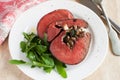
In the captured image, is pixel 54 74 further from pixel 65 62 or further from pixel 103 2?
pixel 103 2

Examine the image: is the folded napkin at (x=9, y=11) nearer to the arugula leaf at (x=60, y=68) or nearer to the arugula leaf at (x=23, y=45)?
the arugula leaf at (x=23, y=45)

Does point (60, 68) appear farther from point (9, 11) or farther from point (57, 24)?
point (9, 11)

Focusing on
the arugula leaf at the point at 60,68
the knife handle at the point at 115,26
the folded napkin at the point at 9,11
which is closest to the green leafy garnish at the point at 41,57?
the arugula leaf at the point at 60,68

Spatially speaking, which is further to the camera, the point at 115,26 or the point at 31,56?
the point at 115,26

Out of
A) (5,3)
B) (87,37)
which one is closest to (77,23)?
(87,37)

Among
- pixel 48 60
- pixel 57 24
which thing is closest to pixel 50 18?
pixel 57 24
